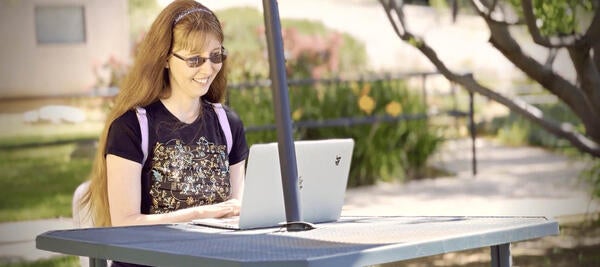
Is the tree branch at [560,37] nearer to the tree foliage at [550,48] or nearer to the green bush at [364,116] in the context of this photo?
the tree foliage at [550,48]

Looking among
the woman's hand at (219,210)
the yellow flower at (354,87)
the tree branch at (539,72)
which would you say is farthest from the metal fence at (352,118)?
the woman's hand at (219,210)

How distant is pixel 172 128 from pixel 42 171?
24.8 ft

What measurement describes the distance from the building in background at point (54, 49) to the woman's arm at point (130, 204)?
743 cm

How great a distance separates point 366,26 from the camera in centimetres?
1368

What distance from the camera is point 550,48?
20.2 feet

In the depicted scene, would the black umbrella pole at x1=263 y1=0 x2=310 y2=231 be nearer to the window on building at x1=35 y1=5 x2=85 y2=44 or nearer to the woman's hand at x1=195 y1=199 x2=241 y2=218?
the woman's hand at x1=195 y1=199 x2=241 y2=218

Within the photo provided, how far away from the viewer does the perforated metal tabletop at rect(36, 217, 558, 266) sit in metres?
2.98

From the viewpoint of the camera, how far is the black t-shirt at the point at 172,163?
4.05 meters

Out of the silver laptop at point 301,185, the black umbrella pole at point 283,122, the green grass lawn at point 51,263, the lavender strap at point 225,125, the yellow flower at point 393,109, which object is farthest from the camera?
the yellow flower at point 393,109

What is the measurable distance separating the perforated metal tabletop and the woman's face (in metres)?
0.52

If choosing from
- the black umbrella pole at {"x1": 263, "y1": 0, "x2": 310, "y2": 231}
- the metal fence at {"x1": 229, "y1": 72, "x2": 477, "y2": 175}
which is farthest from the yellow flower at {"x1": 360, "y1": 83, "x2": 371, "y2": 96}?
the black umbrella pole at {"x1": 263, "y1": 0, "x2": 310, "y2": 231}

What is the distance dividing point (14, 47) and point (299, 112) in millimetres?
2435

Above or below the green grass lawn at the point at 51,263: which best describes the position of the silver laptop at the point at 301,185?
above

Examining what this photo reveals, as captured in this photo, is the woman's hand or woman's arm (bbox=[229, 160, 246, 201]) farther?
woman's arm (bbox=[229, 160, 246, 201])
